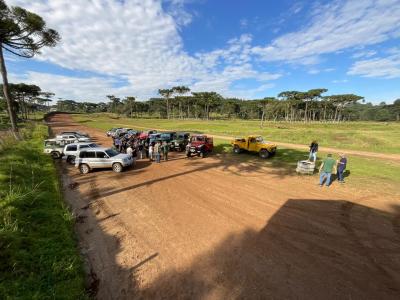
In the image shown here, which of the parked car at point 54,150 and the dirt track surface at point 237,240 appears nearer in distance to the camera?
the dirt track surface at point 237,240

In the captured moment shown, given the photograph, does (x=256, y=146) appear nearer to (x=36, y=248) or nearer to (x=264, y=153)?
(x=264, y=153)

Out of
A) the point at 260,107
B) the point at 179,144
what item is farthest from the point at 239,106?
the point at 179,144

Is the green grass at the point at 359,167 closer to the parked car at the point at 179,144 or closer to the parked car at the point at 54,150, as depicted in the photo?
the parked car at the point at 179,144

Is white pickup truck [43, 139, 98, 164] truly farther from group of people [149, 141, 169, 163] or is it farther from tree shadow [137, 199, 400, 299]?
tree shadow [137, 199, 400, 299]

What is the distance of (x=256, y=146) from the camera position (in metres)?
19.0

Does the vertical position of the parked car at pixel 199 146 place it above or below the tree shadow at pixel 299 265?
above

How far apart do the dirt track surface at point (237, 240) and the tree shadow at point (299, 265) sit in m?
0.02

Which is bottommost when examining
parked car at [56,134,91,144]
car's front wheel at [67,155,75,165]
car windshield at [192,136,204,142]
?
car's front wheel at [67,155,75,165]

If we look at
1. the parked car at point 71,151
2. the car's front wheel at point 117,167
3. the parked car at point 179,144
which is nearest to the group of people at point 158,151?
the car's front wheel at point 117,167

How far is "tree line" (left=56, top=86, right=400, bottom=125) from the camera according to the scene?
85.0 m

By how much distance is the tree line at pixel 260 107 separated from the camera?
85.0 m

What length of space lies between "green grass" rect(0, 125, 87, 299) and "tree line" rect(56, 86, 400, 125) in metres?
57.8

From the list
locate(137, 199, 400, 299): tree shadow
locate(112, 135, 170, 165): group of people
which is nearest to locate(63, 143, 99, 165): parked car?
locate(112, 135, 170, 165): group of people

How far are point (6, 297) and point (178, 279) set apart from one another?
133 inches
